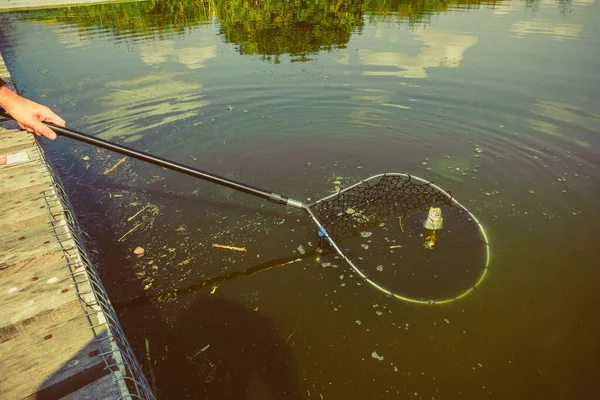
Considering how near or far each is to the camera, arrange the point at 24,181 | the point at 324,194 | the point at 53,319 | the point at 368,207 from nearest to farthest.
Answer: the point at 53,319, the point at 24,181, the point at 368,207, the point at 324,194

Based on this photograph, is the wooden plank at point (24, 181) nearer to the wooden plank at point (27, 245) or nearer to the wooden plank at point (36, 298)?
the wooden plank at point (27, 245)

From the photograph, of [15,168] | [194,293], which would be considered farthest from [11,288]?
[15,168]

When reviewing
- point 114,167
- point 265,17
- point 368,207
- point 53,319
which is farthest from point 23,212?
point 265,17

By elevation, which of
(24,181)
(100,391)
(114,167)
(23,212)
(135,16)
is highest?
(135,16)

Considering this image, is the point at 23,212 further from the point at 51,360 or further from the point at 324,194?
the point at 324,194

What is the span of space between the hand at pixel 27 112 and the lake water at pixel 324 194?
1.90 meters

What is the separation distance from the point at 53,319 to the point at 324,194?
155 inches

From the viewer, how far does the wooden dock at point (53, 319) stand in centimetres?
198

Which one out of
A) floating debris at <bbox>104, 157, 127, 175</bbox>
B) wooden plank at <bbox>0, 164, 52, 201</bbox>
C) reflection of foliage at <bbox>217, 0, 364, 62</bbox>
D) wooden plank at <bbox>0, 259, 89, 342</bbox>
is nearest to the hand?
wooden plank at <bbox>0, 164, 52, 201</bbox>

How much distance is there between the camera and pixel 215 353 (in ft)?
10.4

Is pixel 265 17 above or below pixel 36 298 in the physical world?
above

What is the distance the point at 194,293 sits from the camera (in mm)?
3777

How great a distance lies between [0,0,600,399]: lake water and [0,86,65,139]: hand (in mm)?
1903

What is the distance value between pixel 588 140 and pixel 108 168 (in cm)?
998
